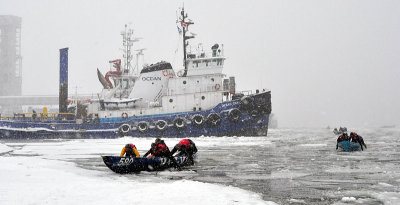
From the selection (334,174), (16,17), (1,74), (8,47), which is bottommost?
(334,174)

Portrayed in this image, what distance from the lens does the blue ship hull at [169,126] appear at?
3034cm

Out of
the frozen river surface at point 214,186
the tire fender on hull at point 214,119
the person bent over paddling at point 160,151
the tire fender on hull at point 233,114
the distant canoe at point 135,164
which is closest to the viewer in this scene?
the frozen river surface at point 214,186

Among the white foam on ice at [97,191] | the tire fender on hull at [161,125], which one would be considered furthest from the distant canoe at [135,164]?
the tire fender on hull at [161,125]

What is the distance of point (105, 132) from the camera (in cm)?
3209

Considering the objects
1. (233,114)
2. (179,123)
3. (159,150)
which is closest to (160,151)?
(159,150)

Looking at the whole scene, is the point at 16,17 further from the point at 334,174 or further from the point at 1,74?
the point at 334,174

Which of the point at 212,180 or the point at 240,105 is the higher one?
the point at 240,105

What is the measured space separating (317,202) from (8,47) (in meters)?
140

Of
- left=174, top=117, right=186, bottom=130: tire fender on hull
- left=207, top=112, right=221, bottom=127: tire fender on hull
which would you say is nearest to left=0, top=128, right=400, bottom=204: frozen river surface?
left=207, top=112, right=221, bottom=127: tire fender on hull

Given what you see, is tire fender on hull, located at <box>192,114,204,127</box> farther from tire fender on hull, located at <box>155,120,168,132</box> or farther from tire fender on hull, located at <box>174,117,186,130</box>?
tire fender on hull, located at <box>155,120,168,132</box>

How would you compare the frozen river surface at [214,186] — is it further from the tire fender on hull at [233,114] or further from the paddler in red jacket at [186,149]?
the tire fender on hull at [233,114]

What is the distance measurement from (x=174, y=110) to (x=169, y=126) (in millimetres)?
1624

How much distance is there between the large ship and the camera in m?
30.5

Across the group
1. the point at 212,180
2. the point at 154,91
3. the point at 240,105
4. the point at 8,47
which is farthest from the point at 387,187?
the point at 8,47
